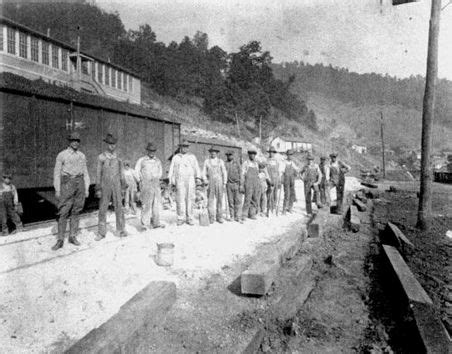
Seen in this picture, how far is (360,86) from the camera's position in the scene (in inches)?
6348

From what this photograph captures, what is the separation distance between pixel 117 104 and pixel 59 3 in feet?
186

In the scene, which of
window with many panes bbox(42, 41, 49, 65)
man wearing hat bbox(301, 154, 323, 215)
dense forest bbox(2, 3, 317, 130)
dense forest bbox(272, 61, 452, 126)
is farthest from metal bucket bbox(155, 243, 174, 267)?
dense forest bbox(272, 61, 452, 126)

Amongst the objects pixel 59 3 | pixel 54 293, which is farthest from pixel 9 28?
pixel 59 3

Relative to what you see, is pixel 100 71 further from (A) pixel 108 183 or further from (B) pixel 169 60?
(B) pixel 169 60

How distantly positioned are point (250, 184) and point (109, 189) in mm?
3914

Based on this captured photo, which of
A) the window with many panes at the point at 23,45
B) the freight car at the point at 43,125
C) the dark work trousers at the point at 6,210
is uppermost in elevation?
the window with many panes at the point at 23,45

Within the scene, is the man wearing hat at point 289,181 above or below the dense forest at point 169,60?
below

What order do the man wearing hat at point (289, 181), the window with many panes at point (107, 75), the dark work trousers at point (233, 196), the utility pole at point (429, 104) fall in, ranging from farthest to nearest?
the window with many panes at point (107, 75), the man wearing hat at point (289, 181), the dark work trousers at point (233, 196), the utility pole at point (429, 104)

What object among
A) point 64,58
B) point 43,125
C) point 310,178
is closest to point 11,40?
point 64,58

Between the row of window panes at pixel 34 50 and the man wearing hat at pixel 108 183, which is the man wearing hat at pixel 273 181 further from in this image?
the row of window panes at pixel 34 50

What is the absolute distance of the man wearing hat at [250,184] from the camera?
9320 mm

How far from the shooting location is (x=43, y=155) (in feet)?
28.5

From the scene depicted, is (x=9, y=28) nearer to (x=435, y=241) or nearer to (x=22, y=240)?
(x=22, y=240)

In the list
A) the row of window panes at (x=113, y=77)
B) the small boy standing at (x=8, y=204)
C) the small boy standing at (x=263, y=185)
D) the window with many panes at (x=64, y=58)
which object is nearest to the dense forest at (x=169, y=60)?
the row of window panes at (x=113, y=77)
